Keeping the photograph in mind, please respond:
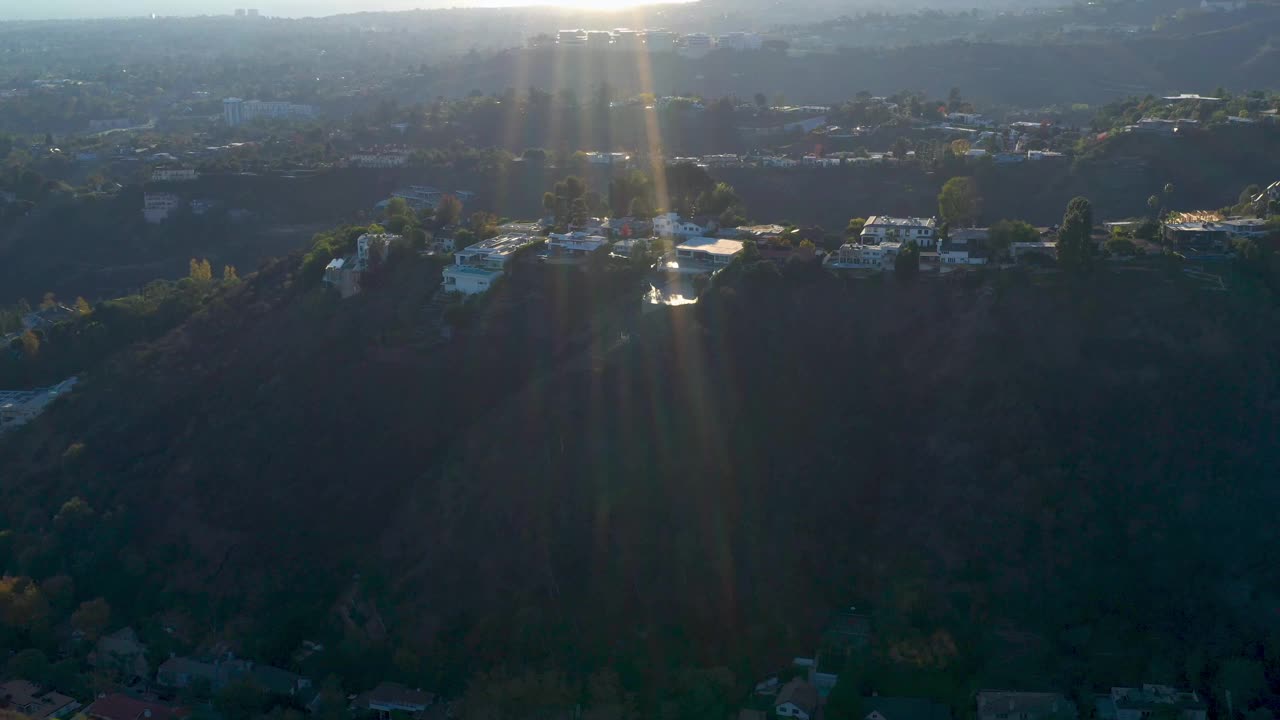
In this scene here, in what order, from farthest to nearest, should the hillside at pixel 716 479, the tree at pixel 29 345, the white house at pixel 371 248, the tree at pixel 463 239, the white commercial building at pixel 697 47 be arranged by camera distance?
the white commercial building at pixel 697 47 → the tree at pixel 29 345 → the tree at pixel 463 239 → the white house at pixel 371 248 → the hillside at pixel 716 479

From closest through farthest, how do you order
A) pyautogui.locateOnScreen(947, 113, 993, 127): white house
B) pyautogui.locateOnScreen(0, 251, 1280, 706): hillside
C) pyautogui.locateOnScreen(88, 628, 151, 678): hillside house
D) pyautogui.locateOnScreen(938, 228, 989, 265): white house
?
1. pyautogui.locateOnScreen(0, 251, 1280, 706): hillside
2. pyautogui.locateOnScreen(88, 628, 151, 678): hillside house
3. pyautogui.locateOnScreen(938, 228, 989, 265): white house
4. pyautogui.locateOnScreen(947, 113, 993, 127): white house

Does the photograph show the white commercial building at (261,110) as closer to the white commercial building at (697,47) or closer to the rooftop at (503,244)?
the white commercial building at (697,47)

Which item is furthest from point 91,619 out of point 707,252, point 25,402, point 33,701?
point 707,252

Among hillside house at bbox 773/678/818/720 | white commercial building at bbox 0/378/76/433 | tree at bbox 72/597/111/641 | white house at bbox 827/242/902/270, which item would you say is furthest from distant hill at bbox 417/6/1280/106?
hillside house at bbox 773/678/818/720

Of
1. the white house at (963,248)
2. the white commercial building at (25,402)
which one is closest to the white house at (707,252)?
the white house at (963,248)

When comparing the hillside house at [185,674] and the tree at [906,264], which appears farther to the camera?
the tree at [906,264]

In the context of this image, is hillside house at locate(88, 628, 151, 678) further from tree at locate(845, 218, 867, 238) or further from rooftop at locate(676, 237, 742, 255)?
tree at locate(845, 218, 867, 238)
